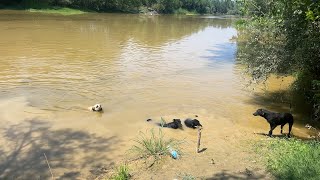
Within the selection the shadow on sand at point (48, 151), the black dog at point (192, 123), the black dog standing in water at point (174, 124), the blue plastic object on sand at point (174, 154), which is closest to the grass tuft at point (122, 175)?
the shadow on sand at point (48, 151)

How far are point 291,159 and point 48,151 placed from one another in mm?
5614

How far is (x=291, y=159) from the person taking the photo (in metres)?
7.39

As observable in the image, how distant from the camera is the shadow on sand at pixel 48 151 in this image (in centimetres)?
792

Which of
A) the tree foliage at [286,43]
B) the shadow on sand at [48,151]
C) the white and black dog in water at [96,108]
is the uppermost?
the tree foliage at [286,43]

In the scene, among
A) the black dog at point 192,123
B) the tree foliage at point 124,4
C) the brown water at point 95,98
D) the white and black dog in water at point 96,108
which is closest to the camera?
the brown water at point 95,98

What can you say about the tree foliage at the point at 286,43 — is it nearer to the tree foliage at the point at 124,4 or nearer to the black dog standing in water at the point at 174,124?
the black dog standing in water at the point at 174,124

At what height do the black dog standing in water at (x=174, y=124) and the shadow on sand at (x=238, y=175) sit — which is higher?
the shadow on sand at (x=238, y=175)

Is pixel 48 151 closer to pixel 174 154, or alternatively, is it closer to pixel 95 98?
pixel 174 154

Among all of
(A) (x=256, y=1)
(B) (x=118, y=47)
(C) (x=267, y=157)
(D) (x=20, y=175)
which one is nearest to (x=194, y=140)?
(C) (x=267, y=157)

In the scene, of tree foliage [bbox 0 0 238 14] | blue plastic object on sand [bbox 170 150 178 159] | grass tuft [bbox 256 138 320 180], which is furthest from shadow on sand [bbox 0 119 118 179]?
tree foliage [bbox 0 0 238 14]

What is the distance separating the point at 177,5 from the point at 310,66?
11330cm

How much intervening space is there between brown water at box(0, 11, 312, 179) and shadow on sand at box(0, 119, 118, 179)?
22mm

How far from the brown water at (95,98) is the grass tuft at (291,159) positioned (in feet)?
8.55

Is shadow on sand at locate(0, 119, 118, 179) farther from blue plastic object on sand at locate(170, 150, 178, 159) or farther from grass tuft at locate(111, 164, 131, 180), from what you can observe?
blue plastic object on sand at locate(170, 150, 178, 159)
